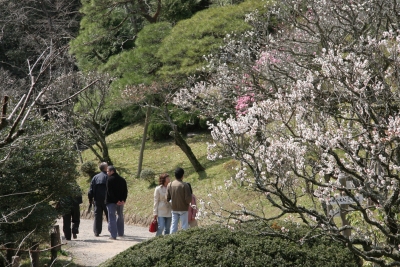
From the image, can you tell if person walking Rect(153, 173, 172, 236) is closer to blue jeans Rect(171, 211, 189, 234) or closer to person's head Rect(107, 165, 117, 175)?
blue jeans Rect(171, 211, 189, 234)

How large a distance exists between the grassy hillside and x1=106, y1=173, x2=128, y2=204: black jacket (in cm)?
316

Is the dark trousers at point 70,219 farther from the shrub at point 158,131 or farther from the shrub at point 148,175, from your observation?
the shrub at point 158,131

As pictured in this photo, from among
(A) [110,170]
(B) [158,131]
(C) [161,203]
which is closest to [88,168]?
(B) [158,131]

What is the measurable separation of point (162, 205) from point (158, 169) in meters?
11.9

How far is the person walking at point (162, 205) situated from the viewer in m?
11.3

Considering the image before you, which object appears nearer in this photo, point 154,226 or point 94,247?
point 154,226

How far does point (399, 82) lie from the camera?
599cm

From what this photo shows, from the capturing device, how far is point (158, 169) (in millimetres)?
23172

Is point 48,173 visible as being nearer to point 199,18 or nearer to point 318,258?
point 318,258

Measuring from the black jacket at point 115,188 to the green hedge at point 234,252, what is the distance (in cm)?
466

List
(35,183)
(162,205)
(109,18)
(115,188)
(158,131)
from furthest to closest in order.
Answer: (158,131) → (109,18) → (115,188) → (162,205) → (35,183)

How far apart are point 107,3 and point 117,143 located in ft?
29.6

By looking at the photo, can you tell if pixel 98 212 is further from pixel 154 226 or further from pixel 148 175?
pixel 148 175

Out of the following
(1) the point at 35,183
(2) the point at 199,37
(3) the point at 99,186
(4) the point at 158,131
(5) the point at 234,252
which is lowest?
(4) the point at 158,131
